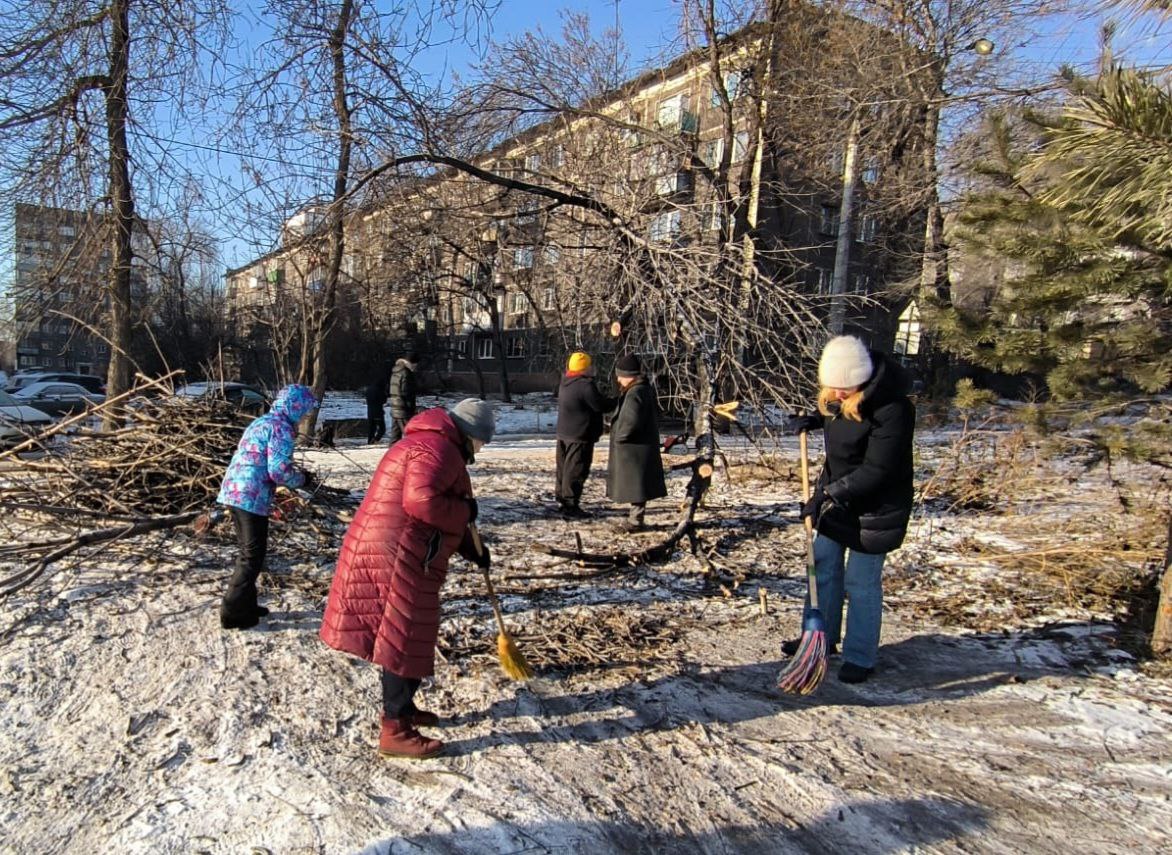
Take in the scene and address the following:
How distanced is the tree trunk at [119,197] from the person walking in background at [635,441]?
4290 mm

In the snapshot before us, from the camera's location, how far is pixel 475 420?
3211 millimetres

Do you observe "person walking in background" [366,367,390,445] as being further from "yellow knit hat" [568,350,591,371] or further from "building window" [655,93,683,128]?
"yellow knit hat" [568,350,591,371]

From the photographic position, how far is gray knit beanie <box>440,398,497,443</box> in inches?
126

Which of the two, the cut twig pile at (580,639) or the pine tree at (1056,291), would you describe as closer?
the cut twig pile at (580,639)

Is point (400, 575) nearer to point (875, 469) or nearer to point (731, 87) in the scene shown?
point (875, 469)

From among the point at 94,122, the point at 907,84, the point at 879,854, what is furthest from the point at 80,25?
the point at 907,84

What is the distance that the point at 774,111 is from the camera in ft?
36.7

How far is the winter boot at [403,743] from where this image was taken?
3.00 meters

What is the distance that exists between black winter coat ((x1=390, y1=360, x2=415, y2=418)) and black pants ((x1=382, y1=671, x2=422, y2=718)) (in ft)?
24.3

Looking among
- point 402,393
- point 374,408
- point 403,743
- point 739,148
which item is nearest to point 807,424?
point 403,743

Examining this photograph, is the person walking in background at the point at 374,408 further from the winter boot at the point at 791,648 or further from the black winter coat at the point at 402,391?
the winter boot at the point at 791,648

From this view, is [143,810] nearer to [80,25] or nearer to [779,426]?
[779,426]

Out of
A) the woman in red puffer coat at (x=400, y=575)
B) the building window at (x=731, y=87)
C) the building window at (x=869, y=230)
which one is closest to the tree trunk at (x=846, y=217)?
the building window at (x=731, y=87)

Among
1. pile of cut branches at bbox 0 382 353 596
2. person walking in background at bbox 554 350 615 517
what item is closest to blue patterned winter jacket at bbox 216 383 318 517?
pile of cut branches at bbox 0 382 353 596
